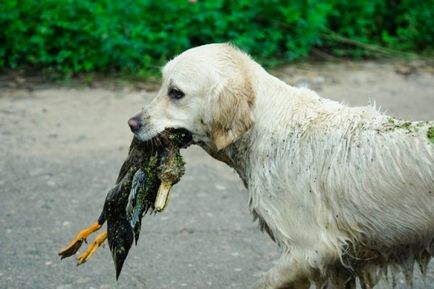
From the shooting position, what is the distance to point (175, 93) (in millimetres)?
4105

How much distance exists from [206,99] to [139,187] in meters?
0.62

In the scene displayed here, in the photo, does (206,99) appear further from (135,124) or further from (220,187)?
(220,187)

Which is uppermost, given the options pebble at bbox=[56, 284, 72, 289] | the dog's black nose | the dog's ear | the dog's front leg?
the dog's ear

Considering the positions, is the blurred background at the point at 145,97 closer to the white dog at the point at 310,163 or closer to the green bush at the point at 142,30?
the green bush at the point at 142,30

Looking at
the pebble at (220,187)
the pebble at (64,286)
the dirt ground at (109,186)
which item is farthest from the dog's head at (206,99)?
the pebble at (220,187)

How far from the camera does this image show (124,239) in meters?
4.28

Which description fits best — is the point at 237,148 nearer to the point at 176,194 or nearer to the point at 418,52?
the point at 176,194

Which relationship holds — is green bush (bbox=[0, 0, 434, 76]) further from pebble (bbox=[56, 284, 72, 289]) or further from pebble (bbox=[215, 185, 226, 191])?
pebble (bbox=[56, 284, 72, 289])

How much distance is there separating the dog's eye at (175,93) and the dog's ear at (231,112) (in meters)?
0.19

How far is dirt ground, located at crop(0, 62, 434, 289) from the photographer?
5.03 m

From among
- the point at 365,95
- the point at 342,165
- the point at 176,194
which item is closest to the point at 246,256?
the point at 176,194

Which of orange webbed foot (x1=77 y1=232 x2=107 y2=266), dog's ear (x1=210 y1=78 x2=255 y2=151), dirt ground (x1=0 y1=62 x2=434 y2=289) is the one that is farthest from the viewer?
dirt ground (x1=0 y1=62 x2=434 y2=289)

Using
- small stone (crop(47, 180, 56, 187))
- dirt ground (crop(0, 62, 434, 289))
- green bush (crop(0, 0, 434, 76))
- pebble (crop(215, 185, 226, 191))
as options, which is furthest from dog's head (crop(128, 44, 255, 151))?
green bush (crop(0, 0, 434, 76))

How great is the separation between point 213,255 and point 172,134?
4.54ft
